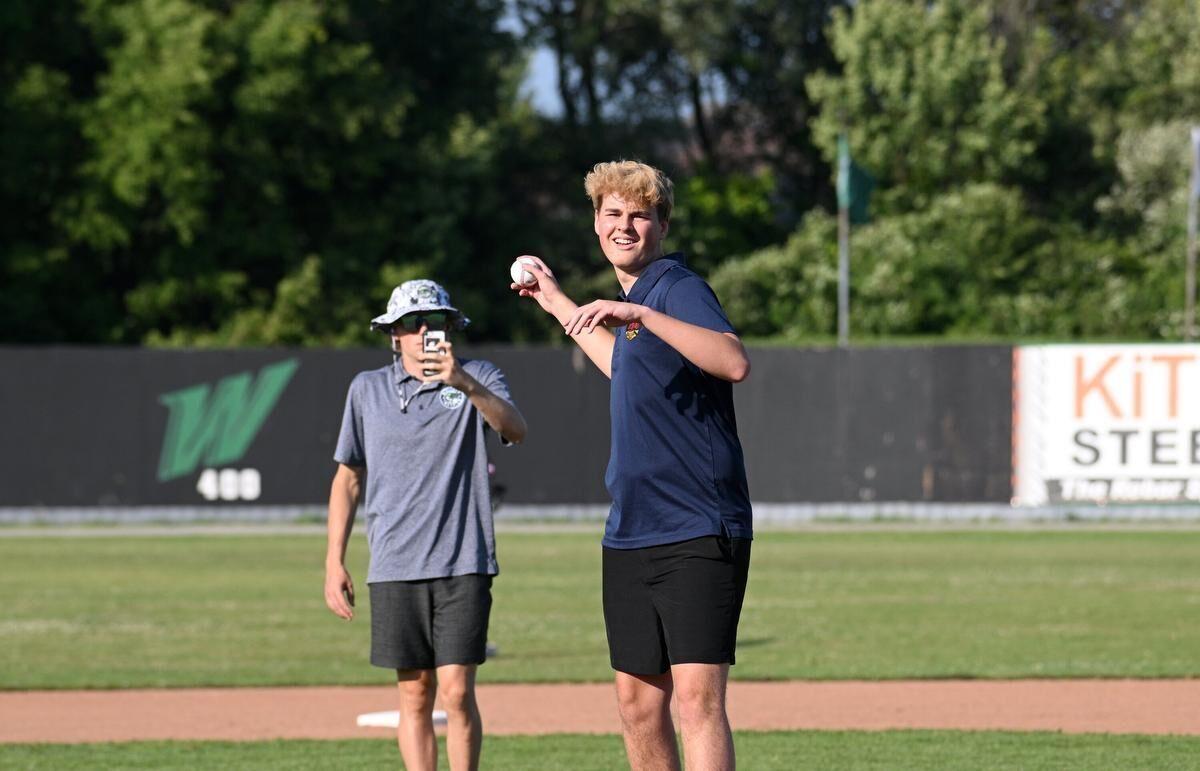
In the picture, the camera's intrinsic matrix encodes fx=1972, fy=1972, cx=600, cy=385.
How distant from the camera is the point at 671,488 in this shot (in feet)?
18.8

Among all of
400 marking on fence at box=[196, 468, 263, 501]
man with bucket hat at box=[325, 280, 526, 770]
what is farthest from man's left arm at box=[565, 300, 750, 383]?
400 marking on fence at box=[196, 468, 263, 501]

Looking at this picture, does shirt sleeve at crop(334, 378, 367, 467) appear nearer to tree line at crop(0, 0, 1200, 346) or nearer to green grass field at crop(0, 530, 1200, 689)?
green grass field at crop(0, 530, 1200, 689)

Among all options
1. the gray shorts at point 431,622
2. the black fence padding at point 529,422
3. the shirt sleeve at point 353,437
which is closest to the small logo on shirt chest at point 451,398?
the shirt sleeve at point 353,437

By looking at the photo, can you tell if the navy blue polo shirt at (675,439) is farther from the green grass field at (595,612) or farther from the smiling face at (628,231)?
the green grass field at (595,612)

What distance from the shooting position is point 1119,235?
5059cm

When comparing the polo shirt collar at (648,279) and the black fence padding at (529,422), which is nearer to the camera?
the polo shirt collar at (648,279)

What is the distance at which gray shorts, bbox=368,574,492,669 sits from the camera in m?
7.10

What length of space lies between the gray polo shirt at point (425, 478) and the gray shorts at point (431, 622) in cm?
5

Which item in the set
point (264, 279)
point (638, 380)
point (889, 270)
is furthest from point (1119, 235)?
point (638, 380)

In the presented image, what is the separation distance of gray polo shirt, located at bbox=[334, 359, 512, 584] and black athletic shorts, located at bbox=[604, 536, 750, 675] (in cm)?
139

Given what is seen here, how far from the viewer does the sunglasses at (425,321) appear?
7.12 metres

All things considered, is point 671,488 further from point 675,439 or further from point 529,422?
point 529,422

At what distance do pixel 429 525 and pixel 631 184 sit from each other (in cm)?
189

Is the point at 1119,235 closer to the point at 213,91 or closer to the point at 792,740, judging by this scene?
the point at 213,91
